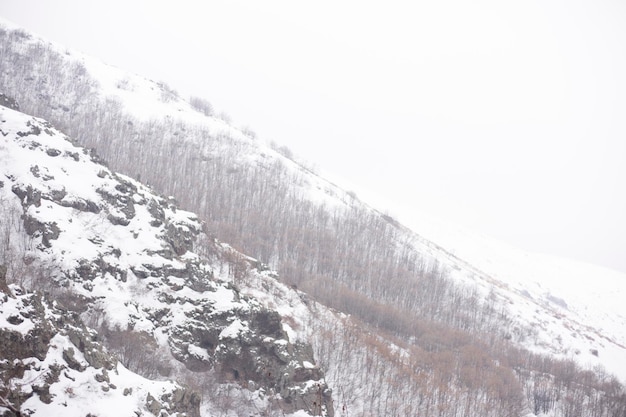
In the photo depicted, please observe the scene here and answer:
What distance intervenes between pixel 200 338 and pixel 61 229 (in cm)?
1602

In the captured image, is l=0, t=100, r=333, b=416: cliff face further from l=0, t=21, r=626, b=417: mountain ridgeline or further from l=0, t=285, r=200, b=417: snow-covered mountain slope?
l=0, t=285, r=200, b=417: snow-covered mountain slope

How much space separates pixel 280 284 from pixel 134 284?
20.0 metres

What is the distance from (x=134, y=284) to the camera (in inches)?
1399

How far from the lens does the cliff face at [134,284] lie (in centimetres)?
3152

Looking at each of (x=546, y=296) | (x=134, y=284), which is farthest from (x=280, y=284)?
(x=546, y=296)

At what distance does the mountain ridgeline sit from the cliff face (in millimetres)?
190

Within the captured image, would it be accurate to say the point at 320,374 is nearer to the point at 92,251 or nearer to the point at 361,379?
the point at 361,379

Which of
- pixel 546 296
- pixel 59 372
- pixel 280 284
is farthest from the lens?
pixel 546 296

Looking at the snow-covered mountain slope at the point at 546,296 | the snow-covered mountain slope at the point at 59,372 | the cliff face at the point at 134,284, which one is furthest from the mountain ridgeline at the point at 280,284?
the snow-covered mountain slope at the point at 59,372

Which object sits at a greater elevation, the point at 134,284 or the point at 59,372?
the point at 59,372

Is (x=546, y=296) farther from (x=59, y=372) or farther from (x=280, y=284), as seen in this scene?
(x=59, y=372)

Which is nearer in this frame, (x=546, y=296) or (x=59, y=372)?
(x=59, y=372)

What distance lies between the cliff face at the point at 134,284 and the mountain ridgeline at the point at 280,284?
19 centimetres

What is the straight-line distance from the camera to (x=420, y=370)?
164 feet
